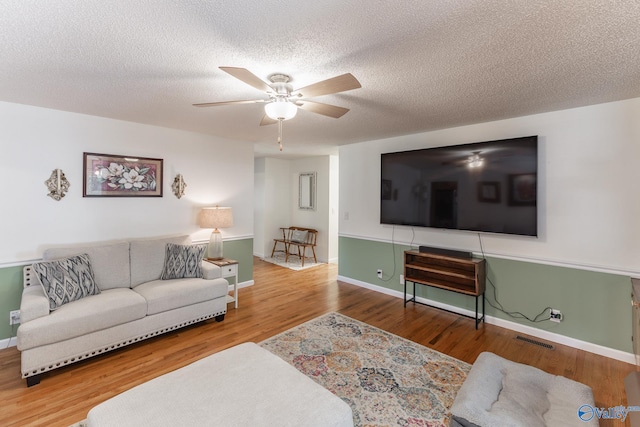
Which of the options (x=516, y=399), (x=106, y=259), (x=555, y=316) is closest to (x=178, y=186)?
(x=106, y=259)

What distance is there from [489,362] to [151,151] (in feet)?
13.8

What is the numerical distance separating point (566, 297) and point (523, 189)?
46.0 inches

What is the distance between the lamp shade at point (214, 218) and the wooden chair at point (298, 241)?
248 cm

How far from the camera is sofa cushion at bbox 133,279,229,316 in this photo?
283 centimetres

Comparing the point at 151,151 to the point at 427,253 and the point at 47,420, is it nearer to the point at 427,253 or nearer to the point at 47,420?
the point at 47,420

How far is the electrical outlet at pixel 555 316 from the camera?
9.62 ft

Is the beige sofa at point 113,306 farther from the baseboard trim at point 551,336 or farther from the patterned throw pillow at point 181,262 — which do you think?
the baseboard trim at point 551,336

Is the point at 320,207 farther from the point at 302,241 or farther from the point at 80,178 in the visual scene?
the point at 80,178

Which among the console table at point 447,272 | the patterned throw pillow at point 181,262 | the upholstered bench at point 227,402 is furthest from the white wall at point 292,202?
the upholstered bench at point 227,402

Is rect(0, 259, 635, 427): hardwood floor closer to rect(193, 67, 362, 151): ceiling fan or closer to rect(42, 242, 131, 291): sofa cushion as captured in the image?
rect(42, 242, 131, 291): sofa cushion

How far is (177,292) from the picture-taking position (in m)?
2.96

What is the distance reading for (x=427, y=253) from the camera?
3.59 meters

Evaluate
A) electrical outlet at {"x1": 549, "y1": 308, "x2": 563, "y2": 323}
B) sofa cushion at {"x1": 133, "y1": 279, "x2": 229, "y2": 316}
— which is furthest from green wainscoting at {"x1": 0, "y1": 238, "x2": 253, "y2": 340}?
electrical outlet at {"x1": 549, "y1": 308, "x2": 563, "y2": 323}

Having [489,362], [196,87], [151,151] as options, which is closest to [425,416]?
[489,362]
